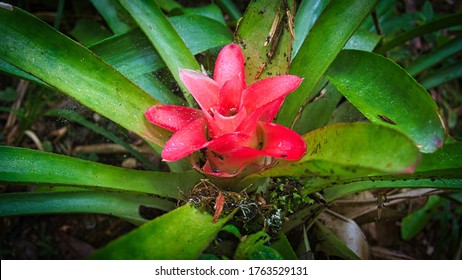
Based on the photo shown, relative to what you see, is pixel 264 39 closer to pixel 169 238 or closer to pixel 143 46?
pixel 143 46

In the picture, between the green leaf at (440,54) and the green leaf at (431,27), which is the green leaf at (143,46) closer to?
the green leaf at (431,27)

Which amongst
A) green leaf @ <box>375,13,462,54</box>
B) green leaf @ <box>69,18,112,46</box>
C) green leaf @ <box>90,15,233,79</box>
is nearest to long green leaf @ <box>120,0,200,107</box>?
green leaf @ <box>90,15,233,79</box>

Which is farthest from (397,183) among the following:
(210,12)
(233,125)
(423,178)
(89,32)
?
(89,32)

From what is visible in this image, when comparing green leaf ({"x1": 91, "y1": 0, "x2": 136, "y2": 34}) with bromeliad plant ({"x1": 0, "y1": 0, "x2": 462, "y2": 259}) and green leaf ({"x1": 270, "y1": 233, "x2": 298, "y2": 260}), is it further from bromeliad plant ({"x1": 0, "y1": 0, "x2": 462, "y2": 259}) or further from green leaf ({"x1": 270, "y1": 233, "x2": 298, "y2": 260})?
green leaf ({"x1": 270, "y1": 233, "x2": 298, "y2": 260})

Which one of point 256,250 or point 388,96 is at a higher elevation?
point 388,96

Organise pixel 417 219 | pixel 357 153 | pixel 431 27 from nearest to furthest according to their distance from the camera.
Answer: pixel 357 153 < pixel 431 27 < pixel 417 219
